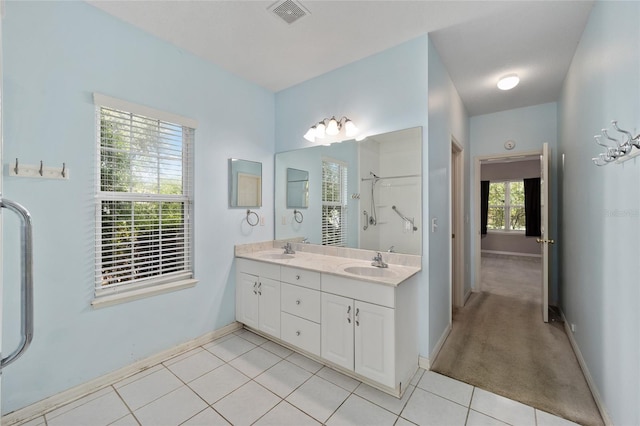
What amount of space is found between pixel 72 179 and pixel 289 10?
1927 millimetres

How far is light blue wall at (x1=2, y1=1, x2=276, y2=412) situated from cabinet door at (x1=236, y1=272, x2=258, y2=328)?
388 millimetres

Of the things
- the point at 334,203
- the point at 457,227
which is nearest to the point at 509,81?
the point at 457,227

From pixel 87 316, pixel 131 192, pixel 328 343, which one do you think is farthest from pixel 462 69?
pixel 87 316

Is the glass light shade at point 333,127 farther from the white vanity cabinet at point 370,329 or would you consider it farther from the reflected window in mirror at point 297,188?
the white vanity cabinet at point 370,329

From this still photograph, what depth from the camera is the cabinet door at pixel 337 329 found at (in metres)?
2.10

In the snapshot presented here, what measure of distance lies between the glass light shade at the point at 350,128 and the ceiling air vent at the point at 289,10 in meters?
0.94

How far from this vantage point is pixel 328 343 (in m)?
2.22

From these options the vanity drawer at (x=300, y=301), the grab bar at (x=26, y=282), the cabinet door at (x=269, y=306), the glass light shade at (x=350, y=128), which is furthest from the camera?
the glass light shade at (x=350, y=128)

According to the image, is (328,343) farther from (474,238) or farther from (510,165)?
(510,165)

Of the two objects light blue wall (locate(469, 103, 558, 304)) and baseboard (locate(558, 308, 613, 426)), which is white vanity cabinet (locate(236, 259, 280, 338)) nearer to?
baseboard (locate(558, 308, 613, 426))

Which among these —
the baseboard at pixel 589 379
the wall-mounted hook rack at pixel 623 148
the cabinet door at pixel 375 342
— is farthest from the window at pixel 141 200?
the baseboard at pixel 589 379

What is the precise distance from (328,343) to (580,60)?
3.17m

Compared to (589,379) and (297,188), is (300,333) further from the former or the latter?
(589,379)

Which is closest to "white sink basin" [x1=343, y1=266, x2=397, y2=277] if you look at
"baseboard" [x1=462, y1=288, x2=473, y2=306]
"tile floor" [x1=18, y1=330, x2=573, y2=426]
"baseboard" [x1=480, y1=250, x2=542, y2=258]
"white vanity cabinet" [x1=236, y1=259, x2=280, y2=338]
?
"white vanity cabinet" [x1=236, y1=259, x2=280, y2=338]
